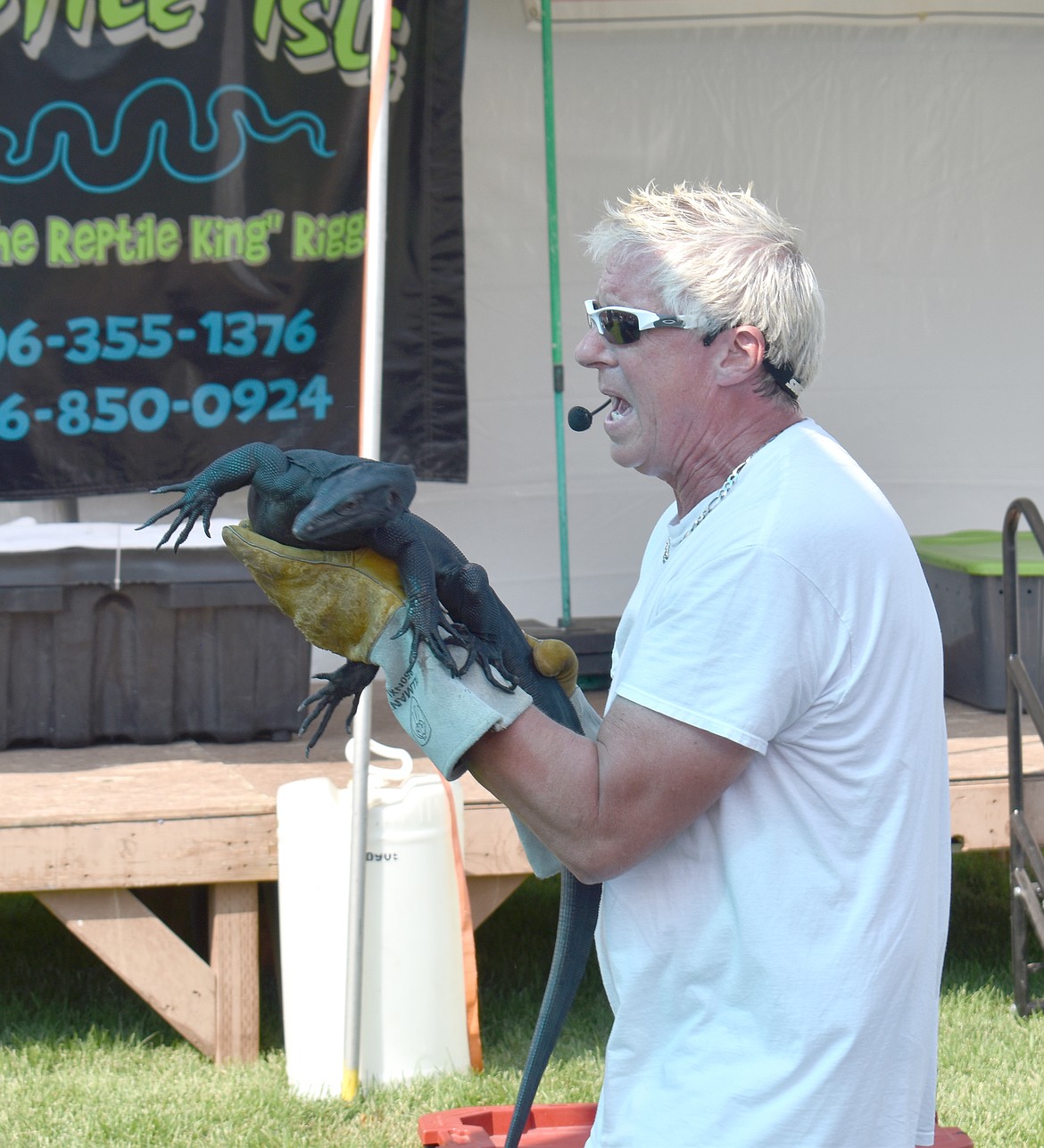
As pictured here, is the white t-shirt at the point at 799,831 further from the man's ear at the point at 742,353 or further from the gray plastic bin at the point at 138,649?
the gray plastic bin at the point at 138,649

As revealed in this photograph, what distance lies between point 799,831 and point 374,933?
203 centimetres

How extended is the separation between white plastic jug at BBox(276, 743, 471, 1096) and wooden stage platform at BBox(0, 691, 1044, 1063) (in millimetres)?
154

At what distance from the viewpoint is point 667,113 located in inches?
191

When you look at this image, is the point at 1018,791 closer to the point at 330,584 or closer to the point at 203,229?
the point at 330,584

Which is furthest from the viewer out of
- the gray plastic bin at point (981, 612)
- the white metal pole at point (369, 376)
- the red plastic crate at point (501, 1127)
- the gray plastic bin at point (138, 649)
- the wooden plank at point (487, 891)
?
the gray plastic bin at point (981, 612)

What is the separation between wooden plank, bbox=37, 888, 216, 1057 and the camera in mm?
3379

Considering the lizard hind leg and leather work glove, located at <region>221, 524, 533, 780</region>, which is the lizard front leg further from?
the lizard hind leg

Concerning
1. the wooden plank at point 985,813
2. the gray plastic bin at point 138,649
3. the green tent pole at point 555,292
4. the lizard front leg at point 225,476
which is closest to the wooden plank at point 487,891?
the gray plastic bin at point 138,649

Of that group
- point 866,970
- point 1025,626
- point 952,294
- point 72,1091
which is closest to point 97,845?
point 72,1091

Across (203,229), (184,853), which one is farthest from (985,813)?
(203,229)

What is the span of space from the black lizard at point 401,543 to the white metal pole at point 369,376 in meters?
1.33

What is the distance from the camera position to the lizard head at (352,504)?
1394 mm

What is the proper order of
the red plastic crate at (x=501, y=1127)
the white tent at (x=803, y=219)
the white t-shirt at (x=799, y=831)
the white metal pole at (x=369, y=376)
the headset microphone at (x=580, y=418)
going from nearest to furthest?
1. the white t-shirt at (x=799, y=831)
2. the headset microphone at (x=580, y=418)
3. the red plastic crate at (x=501, y=1127)
4. the white metal pole at (x=369, y=376)
5. the white tent at (x=803, y=219)

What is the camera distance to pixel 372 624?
147cm
